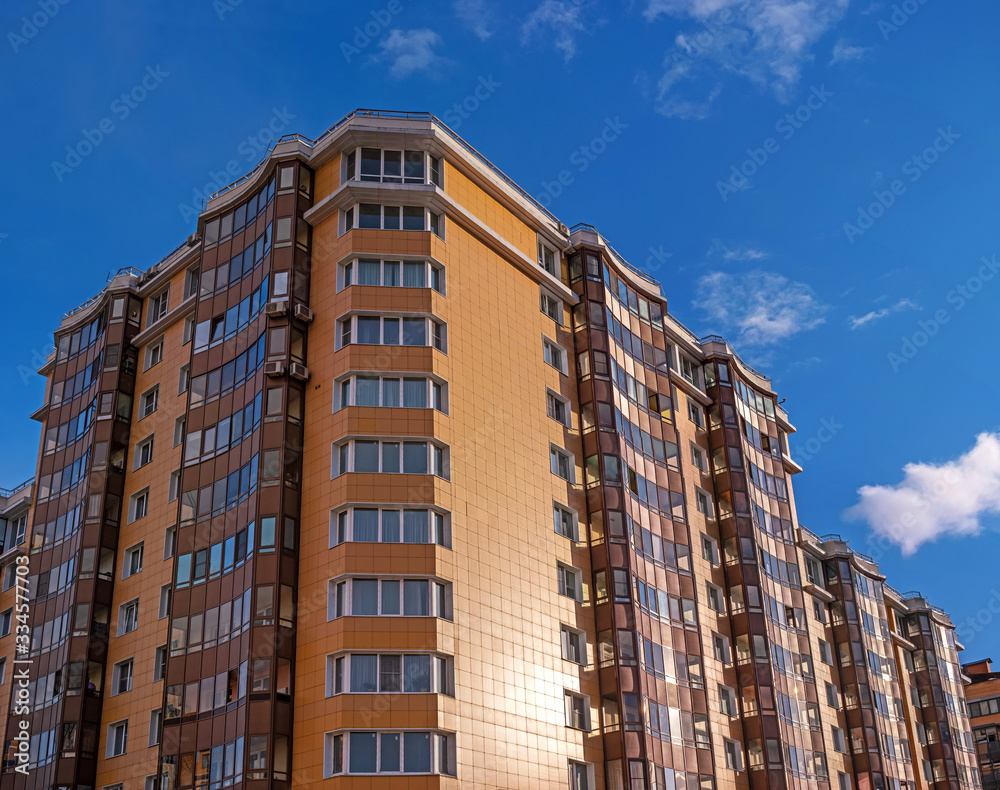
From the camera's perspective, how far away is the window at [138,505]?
64250 millimetres

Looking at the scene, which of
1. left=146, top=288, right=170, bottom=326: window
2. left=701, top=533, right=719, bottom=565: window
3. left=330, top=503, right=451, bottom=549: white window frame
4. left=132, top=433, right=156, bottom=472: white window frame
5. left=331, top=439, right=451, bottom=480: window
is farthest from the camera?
left=701, top=533, right=719, bottom=565: window

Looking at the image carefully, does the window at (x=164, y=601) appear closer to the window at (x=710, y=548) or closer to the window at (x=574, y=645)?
the window at (x=574, y=645)

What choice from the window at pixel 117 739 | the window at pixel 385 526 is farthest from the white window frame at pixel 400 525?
the window at pixel 117 739

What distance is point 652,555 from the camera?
6562 cm

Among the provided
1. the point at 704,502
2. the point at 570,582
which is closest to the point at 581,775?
the point at 570,582

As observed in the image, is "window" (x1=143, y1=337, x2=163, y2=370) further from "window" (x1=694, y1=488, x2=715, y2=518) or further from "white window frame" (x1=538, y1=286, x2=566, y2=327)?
"window" (x1=694, y1=488, x2=715, y2=518)

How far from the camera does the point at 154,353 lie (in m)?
69.8

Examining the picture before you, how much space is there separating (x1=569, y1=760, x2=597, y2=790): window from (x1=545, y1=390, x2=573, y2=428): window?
777 inches

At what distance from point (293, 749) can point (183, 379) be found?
26.6m

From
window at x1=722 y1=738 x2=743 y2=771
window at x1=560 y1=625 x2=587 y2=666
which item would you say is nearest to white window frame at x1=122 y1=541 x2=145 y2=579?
window at x1=560 y1=625 x2=587 y2=666

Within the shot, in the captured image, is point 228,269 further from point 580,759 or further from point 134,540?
point 580,759

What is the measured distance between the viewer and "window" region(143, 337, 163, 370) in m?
69.2

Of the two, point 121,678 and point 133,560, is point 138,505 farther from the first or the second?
point 121,678

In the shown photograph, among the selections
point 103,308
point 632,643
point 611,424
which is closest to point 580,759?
point 632,643
